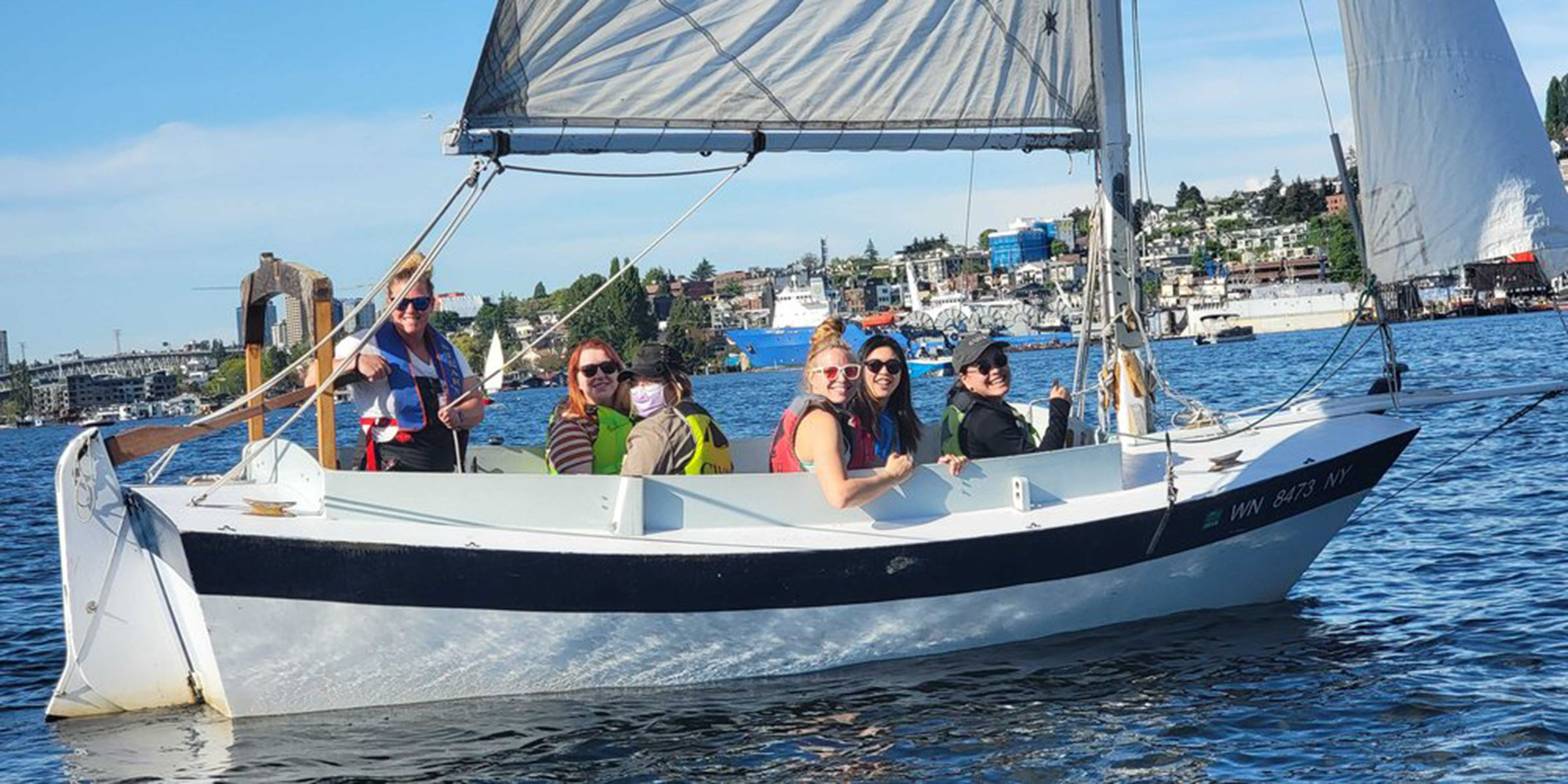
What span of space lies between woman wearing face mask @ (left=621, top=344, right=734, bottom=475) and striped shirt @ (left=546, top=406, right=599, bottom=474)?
231mm

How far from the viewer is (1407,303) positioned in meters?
10.9

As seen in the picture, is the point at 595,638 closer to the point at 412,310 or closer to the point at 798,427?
the point at 798,427

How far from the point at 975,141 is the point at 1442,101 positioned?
295cm

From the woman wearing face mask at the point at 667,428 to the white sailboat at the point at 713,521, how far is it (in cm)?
33

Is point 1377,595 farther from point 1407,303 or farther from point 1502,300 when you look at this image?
point 1502,300

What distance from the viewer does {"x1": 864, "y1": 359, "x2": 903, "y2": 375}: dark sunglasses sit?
9586 mm

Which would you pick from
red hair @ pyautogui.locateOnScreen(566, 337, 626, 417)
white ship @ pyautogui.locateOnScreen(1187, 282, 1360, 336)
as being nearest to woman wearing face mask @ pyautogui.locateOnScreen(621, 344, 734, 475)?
red hair @ pyautogui.locateOnScreen(566, 337, 626, 417)

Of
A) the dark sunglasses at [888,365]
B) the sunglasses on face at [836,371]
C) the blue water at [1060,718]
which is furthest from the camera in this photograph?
the dark sunglasses at [888,365]

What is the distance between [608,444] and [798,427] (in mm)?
1271

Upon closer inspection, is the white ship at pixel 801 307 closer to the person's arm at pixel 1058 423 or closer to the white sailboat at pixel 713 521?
the white sailboat at pixel 713 521

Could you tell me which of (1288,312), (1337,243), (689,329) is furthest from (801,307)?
(1337,243)

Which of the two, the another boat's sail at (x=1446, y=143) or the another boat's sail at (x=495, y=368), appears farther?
the another boat's sail at (x=1446, y=143)

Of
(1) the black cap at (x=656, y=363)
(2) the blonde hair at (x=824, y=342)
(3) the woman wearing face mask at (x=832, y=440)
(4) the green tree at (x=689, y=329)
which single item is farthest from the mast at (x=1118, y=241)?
(4) the green tree at (x=689, y=329)

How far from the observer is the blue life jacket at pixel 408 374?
31.7ft
